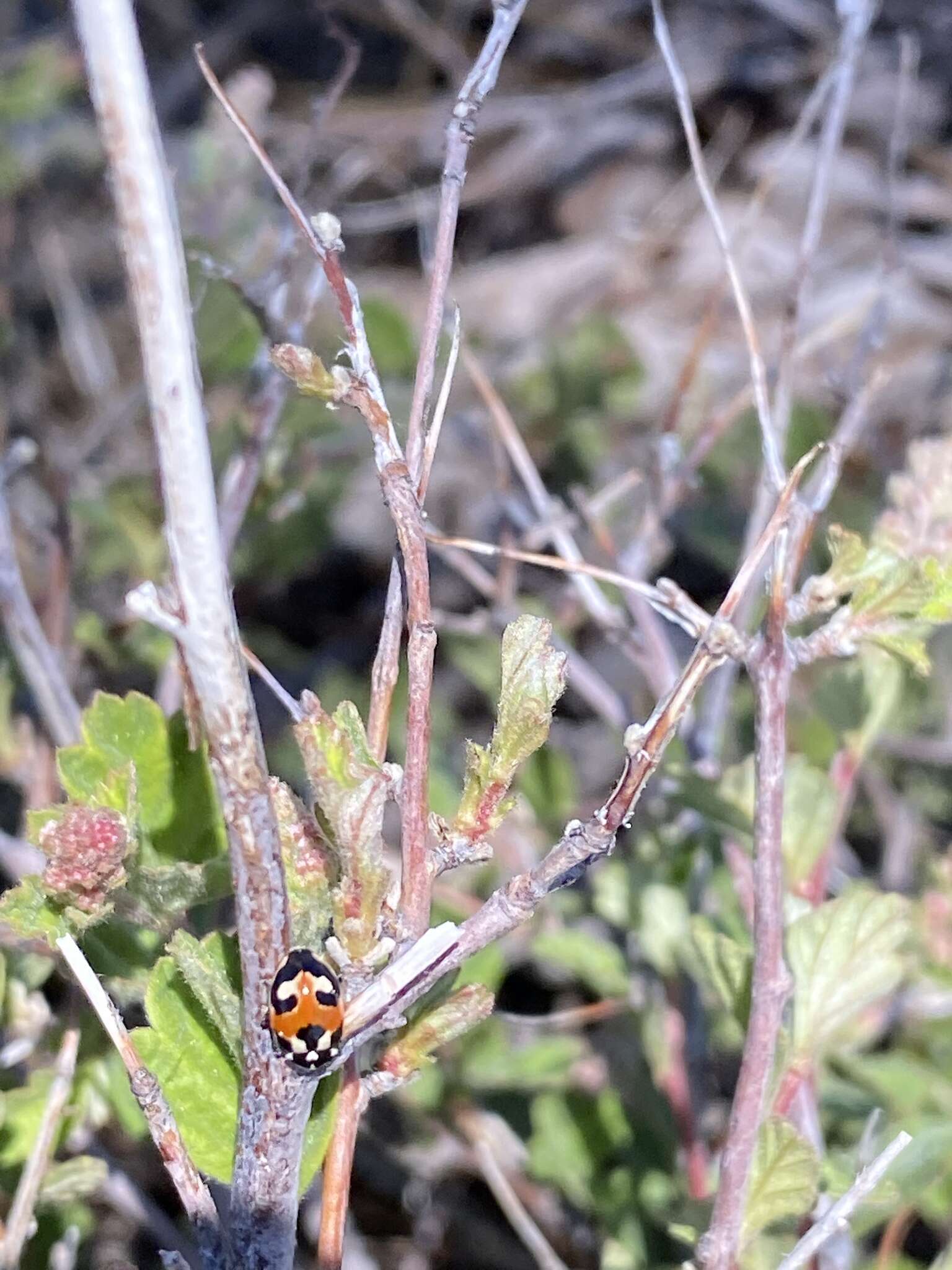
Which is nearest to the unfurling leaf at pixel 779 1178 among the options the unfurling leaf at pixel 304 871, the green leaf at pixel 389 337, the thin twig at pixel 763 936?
A: the thin twig at pixel 763 936

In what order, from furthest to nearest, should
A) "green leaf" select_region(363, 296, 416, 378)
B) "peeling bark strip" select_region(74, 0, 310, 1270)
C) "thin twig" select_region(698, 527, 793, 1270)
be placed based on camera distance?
1. "green leaf" select_region(363, 296, 416, 378)
2. "thin twig" select_region(698, 527, 793, 1270)
3. "peeling bark strip" select_region(74, 0, 310, 1270)

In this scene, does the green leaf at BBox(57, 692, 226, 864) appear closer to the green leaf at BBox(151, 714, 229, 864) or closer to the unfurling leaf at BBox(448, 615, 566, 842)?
the green leaf at BBox(151, 714, 229, 864)

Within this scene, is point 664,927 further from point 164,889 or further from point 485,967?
point 164,889

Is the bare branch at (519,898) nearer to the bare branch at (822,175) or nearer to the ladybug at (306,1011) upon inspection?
the ladybug at (306,1011)

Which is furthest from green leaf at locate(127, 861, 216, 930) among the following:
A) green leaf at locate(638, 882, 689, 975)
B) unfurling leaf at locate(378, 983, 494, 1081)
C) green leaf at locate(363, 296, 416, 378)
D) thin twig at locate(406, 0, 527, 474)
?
green leaf at locate(363, 296, 416, 378)

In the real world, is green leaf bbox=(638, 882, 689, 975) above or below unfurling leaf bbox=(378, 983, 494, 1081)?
below
